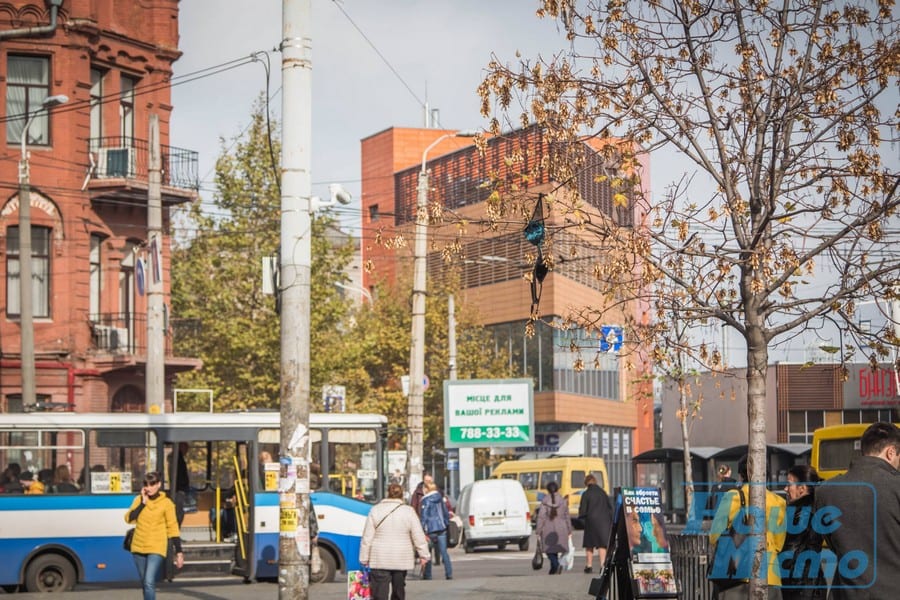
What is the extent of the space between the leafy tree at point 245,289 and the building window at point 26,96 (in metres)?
12.3

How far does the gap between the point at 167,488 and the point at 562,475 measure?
26709 mm

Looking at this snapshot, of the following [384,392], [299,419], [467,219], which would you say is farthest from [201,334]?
[467,219]

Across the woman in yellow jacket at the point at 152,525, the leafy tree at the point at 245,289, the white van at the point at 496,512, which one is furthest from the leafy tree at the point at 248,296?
the woman in yellow jacket at the point at 152,525

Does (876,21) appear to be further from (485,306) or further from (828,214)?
(485,306)

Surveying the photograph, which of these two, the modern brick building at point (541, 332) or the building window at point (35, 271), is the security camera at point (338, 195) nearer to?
the building window at point (35, 271)

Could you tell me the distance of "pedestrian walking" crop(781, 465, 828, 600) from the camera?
9.77 metres

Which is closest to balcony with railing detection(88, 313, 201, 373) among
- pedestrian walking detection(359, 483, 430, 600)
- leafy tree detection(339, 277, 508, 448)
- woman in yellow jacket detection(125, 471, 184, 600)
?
woman in yellow jacket detection(125, 471, 184, 600)

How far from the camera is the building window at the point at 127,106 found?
38.5 meters

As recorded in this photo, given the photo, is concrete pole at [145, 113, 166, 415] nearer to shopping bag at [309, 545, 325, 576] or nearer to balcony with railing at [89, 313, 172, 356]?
shopping bag at [309, 545, 325, 576]

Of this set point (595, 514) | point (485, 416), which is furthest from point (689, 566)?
point (485, 416)

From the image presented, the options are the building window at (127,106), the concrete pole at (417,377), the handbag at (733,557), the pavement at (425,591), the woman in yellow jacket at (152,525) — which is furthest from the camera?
the building window at (127,106)

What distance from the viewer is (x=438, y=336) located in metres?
63.1

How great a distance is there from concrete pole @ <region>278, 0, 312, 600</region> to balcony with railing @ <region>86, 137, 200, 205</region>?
2053 centimetres

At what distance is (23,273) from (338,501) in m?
10.4
